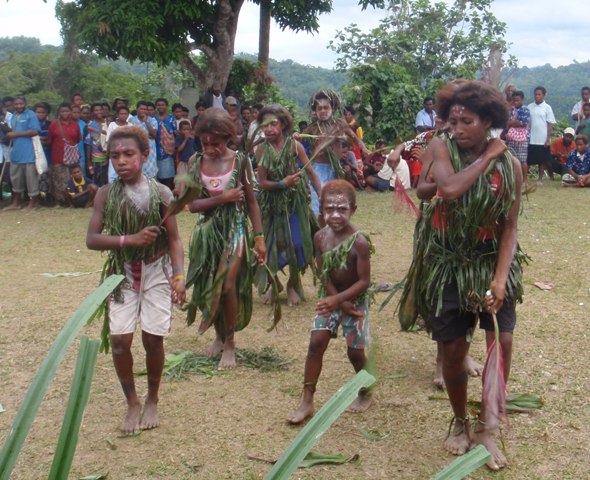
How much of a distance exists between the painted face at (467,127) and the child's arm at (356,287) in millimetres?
947

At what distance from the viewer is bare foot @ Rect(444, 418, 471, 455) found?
3.73 metres

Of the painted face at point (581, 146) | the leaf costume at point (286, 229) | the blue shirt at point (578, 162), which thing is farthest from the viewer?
the blue shirt at point (578, 162)

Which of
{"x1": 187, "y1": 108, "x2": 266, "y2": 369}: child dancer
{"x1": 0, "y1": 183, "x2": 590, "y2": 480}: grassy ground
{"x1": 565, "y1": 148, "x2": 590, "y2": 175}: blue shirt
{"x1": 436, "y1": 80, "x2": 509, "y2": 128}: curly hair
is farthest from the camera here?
{"x1": 565, "y1": 148, "x2": 590, "y2": 175}: blue shirt

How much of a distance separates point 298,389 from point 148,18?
9289 millimetres

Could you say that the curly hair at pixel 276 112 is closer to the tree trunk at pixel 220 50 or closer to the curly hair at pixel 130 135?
the curly hair at pixel 130 135

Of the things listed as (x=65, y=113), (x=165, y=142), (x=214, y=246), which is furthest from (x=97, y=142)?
(x=214, y=246)

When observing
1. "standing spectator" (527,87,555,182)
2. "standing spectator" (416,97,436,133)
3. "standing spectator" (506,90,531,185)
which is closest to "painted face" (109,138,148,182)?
"standing spectator" (506,90,531,185)

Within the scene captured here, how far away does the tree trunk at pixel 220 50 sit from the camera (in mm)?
13945

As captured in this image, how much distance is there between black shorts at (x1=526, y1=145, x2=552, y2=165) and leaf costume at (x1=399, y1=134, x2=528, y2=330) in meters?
11.5

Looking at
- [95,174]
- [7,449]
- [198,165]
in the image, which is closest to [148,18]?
[95,174]

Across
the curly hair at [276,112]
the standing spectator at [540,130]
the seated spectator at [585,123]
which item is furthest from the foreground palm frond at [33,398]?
the seated spectator at [585,123]

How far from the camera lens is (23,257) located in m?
8.91

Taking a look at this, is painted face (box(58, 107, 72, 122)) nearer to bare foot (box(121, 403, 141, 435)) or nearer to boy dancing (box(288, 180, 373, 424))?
boy dancing (box(288, 180, 373, 424))

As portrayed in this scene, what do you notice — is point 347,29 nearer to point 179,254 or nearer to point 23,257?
point 23,257
